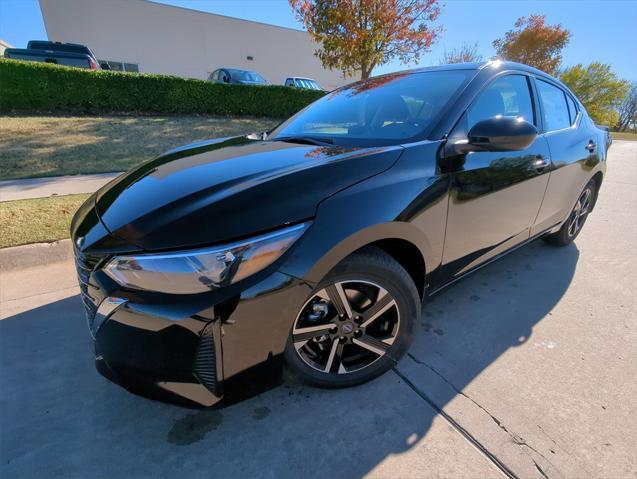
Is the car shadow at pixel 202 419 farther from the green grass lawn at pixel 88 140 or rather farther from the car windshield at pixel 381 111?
the green grass lawn at pixel 88 140

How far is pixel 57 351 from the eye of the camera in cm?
215

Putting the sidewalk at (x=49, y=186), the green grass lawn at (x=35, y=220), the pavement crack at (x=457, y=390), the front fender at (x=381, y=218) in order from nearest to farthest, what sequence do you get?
the front fender at (x=381, y=218) → the pavement crack at (x=457, y=390) → the green grass lawn at (x=35, y=220) → the sidewalk at (x=49, y=186)

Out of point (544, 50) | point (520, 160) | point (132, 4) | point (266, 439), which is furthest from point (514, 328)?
point (544, 50)

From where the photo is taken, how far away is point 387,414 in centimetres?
175

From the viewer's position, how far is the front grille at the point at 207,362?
1.32 meters

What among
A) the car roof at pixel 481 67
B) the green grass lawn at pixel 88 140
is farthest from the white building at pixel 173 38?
the car roof at pixel 481 67

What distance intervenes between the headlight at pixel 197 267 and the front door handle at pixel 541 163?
2.12 meters

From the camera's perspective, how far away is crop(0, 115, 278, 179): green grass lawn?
606 centimetres

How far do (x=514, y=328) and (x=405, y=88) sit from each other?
1.79m

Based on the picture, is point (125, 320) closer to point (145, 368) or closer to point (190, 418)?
point (145, 368)

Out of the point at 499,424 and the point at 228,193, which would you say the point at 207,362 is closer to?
the point at 228,193

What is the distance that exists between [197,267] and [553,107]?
Answer: 3.17 metres

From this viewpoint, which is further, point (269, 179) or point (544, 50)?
point (544, 50)

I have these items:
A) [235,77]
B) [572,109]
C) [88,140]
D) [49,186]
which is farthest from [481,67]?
[235,77]
